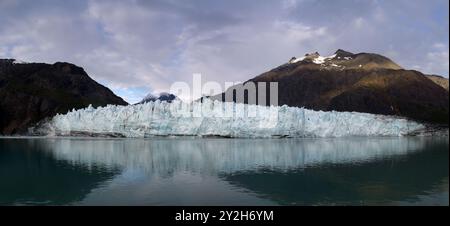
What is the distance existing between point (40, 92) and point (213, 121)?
3006 inches

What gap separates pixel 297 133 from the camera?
8562 centimetres

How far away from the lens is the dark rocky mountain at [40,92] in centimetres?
12006

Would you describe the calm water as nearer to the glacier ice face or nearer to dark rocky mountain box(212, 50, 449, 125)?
the glacier ice face

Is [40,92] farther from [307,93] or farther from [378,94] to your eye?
[378,94]

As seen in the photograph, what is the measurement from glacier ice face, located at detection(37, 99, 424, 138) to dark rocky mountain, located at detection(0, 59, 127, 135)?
3656cm

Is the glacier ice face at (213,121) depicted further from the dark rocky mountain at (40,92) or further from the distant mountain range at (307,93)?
the distant mountain range at (307,93)

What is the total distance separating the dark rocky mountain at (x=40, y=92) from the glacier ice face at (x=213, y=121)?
36.6 metres

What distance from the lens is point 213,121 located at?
82.5m

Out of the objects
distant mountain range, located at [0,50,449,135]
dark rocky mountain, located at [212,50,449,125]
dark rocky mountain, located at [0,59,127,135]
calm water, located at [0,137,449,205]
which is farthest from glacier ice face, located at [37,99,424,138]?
dark rocky mountain, located at [212,50,449,125]

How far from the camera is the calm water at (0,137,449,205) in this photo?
84.3ft

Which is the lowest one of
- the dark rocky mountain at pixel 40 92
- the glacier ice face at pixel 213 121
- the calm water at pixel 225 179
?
the calm water at pixel 225 179

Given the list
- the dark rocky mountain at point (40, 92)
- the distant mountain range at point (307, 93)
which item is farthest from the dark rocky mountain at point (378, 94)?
the dark rocky mountain at point (40, 92)
